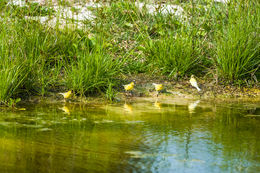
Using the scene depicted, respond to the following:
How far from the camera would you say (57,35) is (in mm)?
6383

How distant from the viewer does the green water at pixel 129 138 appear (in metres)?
2.89

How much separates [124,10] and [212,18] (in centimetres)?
173

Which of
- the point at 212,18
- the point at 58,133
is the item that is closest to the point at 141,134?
the point at 58,133

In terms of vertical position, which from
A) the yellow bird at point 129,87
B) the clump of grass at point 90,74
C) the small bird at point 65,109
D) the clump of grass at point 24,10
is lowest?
the small bird at point 65,109

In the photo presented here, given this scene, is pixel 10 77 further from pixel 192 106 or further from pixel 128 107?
pixel 192 106

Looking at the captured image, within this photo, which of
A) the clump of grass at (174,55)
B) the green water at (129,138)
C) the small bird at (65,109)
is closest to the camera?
the green water at (129,138)

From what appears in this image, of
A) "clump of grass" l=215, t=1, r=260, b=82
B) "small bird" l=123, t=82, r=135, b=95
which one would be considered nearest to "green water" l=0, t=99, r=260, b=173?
"small bird" l=123, t=82, r=135, b=95

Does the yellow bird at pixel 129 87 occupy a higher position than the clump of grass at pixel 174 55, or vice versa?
the clump of grass at pixel 174 55

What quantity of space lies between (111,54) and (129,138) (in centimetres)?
262

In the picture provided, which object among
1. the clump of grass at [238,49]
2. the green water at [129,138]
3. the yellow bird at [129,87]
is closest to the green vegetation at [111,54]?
the clump of grass at [238,49]

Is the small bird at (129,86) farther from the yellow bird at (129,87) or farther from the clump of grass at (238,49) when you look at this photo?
the clump of grass at (238,49)

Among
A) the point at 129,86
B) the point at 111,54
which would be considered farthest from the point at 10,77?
the point at 111,54

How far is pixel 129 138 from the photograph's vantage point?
11.7 feet

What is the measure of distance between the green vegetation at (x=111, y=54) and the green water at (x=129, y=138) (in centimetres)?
51
